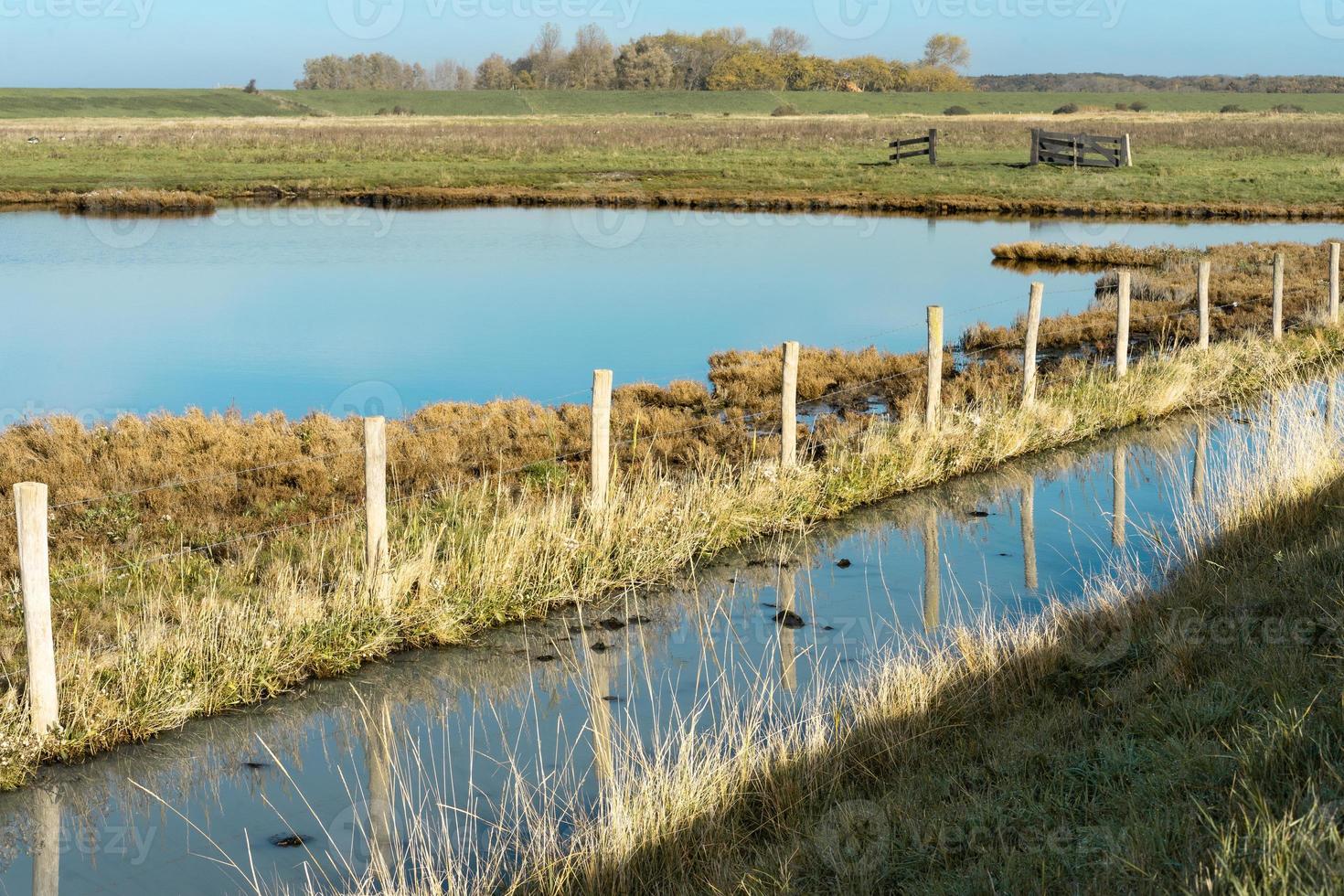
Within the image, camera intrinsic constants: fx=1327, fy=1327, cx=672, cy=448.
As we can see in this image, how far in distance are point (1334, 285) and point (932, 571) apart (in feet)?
44.1

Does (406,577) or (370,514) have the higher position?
(370,514)

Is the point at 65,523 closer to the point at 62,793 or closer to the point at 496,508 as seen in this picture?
the point at 496,508

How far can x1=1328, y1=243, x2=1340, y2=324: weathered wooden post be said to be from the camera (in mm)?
20500

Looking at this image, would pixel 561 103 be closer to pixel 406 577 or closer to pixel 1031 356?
pixel 1031 356

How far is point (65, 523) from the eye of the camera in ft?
37.4

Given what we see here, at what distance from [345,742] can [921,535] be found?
599cm

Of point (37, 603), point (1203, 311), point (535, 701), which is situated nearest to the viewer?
point (37, 603)

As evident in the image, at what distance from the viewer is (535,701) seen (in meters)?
8.36

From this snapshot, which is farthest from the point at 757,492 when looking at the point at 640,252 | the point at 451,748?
the point at 640,252

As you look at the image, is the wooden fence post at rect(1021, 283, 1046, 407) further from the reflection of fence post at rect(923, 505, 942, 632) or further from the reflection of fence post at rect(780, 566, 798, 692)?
the reflection of fence post at rect(780, 566, 798, 692)

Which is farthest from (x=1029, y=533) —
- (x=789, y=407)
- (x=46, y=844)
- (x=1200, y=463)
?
(x=46, y=844)

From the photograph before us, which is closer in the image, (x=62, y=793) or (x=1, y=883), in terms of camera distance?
(x=1, y=883)

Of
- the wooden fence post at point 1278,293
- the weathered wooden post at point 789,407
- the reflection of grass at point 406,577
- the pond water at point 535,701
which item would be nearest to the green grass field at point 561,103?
the wooden fence post at point 1278,293

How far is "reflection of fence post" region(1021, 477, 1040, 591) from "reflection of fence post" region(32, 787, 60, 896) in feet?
22.9
